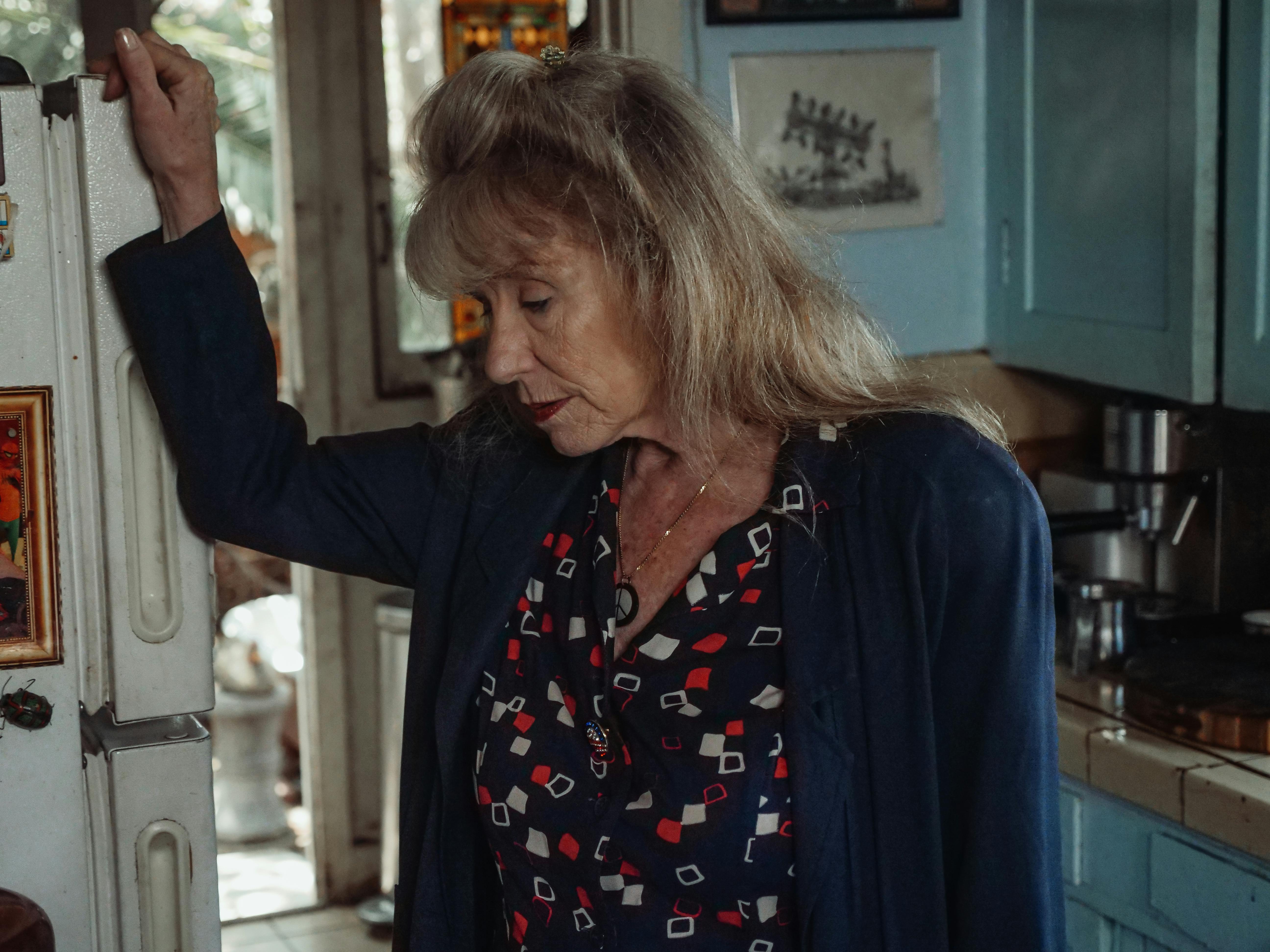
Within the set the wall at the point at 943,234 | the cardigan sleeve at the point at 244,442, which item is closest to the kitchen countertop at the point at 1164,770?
the wall at the point at 943,234

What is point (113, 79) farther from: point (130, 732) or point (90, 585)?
point (130, 732)

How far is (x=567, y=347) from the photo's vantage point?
1.46m

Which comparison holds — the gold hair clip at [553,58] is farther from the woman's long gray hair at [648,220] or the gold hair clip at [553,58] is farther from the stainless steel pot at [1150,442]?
the stainless steel pot at [1150,442]

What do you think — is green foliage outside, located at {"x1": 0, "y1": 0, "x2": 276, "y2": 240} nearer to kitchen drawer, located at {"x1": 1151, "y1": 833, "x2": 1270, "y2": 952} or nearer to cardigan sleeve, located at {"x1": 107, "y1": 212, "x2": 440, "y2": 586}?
cardigan sleeve, located at {"x1": 107, "y1": 212, "x2": 440, "y2": 586}

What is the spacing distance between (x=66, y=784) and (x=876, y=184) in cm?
178

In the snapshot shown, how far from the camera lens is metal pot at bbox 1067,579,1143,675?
94.6 inches

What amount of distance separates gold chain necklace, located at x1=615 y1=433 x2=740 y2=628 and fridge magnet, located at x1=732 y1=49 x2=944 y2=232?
1.09 meters

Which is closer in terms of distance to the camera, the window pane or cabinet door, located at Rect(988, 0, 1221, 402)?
cabinet door, located at Rect(988, 0, 1221, 402)

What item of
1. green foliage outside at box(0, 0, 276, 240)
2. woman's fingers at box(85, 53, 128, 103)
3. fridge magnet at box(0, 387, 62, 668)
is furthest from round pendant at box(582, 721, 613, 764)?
green foliage outside at box(0, 0, 276, 240)

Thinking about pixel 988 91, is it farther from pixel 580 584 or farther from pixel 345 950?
pixel 345 950

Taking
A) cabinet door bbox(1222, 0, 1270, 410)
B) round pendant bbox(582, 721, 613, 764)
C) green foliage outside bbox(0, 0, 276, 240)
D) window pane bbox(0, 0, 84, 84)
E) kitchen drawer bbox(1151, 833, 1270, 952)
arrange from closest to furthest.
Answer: round pendant bbox(582, 721, 613, 764), kitchen drawer bbox(1151, 833, 1270, 952), cabinet door bbox(1222, 0, 1270, 410), window pane bbox(0, 0, 84, 84), green foliage outside bbox(0, 0, 276, 240)

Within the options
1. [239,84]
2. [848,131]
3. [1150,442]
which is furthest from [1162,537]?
[239,84]

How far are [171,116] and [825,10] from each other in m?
1.50

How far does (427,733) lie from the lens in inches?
64.9
